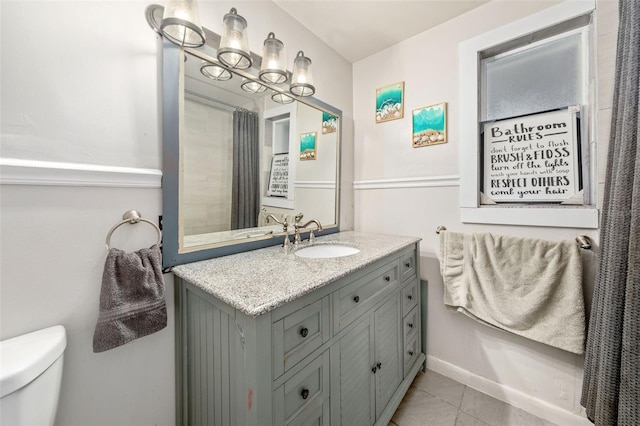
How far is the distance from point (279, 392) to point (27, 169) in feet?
3.12

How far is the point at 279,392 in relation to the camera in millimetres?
685

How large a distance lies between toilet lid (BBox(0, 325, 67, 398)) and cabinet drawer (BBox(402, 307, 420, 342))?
1.40 metres

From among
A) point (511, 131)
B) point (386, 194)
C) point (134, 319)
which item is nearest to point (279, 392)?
point (134, 319)

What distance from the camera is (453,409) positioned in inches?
52.6

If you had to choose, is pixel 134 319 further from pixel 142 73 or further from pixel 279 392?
pixel 142 73

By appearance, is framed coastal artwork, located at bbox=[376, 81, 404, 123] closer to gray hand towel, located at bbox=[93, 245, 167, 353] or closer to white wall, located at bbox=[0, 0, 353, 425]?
white wall, located at bbox=[0, 0, 353, 425]

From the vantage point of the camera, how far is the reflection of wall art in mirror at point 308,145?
5.08ft

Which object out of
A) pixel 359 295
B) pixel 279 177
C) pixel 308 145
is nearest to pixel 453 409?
pixel 359 295

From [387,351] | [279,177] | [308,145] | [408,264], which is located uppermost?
[308,145]

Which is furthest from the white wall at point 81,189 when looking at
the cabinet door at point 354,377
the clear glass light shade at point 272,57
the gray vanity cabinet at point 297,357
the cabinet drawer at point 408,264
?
the cabinet drawer at point 408,264

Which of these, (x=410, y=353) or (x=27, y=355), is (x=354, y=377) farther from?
(x=27, y=355)

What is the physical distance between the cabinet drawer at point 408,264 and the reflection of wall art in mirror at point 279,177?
2.55ft

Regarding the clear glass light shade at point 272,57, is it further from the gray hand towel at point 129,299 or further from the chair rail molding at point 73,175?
the gray hand towel at point 129,299

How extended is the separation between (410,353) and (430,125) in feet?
4.66
